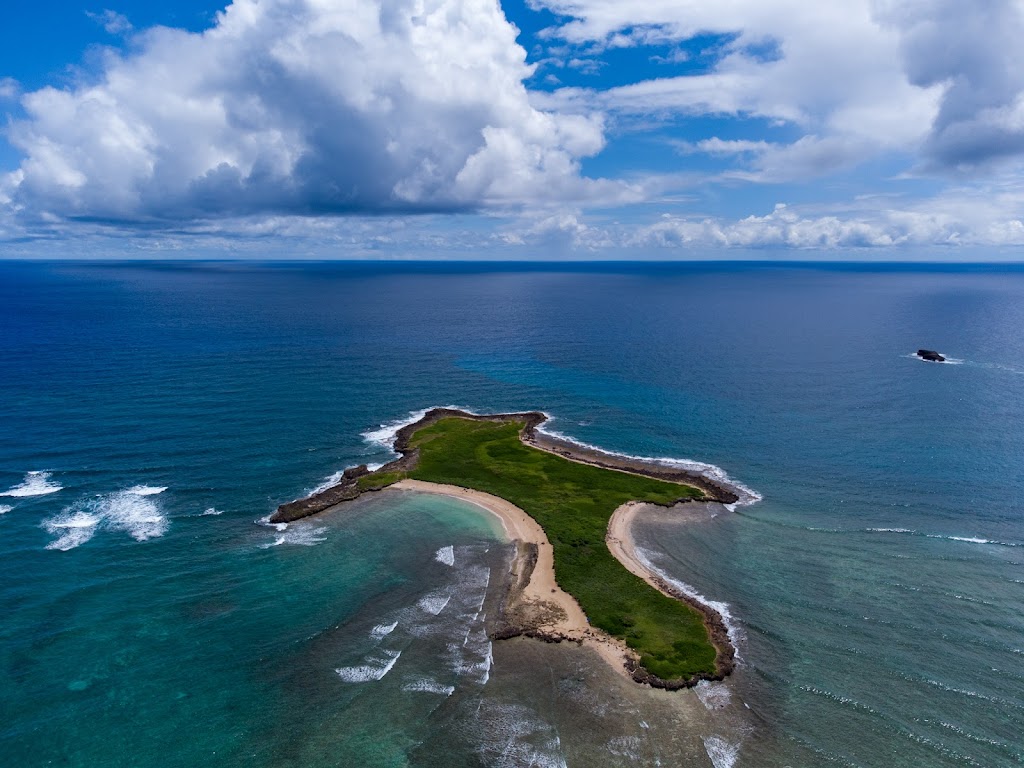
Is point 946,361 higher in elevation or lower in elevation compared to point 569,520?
higher

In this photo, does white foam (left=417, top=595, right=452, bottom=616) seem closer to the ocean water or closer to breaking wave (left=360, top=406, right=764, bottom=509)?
the ocean water

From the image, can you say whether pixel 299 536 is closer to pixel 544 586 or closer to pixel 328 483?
pixel 328 483

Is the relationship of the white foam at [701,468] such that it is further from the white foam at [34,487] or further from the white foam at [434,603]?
the white foam at [34,487]

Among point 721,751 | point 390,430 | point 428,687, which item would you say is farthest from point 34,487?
point 721,751

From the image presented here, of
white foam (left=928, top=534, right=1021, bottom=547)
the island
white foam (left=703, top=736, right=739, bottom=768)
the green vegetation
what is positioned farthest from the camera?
the green vegetation

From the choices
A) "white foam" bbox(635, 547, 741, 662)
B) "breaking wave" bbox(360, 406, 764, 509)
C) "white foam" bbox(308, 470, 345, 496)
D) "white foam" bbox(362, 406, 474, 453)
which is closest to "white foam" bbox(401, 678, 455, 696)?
"white foam" bbox(635, 547, 741, 662)

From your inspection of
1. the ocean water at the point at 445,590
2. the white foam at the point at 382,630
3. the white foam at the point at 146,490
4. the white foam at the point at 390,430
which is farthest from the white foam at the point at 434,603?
the white foam at the point at 146,490
